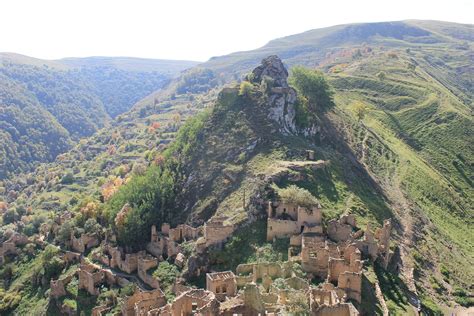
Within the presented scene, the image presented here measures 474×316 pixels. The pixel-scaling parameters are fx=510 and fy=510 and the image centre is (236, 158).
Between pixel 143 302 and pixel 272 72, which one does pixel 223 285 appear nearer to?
pixel 143 302

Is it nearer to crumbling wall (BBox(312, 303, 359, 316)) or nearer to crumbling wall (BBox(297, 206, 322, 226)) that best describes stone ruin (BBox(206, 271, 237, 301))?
crumbling wall (BBox(312, 303, 359, 316))

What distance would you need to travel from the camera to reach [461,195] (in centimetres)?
8731

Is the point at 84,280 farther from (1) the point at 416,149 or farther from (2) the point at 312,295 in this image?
(1) the point at 416,149

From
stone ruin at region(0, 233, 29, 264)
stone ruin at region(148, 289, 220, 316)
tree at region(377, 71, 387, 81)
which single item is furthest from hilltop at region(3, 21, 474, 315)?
tree at region(377, 71, 387, 81)

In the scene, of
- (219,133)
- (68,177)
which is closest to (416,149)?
(219,133)

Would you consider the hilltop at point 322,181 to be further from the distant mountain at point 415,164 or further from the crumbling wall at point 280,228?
the crumbling wall at point 280,228

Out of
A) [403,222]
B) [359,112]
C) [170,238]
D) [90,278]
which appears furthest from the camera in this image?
[359,112]

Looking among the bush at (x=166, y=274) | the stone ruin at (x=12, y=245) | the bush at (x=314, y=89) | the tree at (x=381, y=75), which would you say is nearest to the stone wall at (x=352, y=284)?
the bush at (x=166, y=274)

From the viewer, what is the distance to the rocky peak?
90.6 meters

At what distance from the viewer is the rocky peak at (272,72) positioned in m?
90.6

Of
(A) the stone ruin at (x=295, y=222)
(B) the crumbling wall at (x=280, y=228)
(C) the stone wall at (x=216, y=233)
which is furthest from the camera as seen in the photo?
(C) the stone wall at (x=216, y=233)

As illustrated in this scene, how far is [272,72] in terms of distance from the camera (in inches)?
3620

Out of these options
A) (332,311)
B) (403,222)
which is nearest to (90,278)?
(332,311)

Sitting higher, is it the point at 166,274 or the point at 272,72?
the point at 272,72
